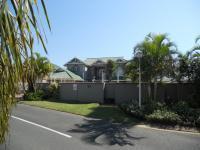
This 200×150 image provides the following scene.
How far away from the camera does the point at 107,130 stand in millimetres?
11781

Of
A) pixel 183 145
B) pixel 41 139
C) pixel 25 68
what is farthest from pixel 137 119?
pixel 25 68

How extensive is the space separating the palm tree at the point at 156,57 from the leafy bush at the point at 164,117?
3.27 metres

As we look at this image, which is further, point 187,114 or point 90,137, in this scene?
point 187,114

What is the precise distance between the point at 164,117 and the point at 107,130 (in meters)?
3.54

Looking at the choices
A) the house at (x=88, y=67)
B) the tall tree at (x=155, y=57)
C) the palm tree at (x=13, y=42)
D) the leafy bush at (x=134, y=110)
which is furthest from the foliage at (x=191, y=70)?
the house at (x=88, y=67)

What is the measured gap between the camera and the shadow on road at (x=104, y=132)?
32.3 feet

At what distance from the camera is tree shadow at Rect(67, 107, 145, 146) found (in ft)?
32.6

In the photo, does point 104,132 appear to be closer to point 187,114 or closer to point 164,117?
point 164,117

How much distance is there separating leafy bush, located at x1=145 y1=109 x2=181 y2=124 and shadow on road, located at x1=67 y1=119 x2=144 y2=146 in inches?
60.5

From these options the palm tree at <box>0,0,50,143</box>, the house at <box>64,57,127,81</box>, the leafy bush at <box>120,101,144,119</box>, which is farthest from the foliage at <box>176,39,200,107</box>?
the house at <box>64,57,127,81</box>

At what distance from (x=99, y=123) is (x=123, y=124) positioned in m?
1.32

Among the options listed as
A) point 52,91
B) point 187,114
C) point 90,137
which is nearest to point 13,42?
point 90,137

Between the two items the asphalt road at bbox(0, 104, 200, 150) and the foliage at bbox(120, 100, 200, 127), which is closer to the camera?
the asphalt road at bbox(0, 104, 200, 150)

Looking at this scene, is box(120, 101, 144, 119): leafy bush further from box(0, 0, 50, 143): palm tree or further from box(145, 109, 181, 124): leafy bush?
box(0, 0, 50, 143): palm tree
